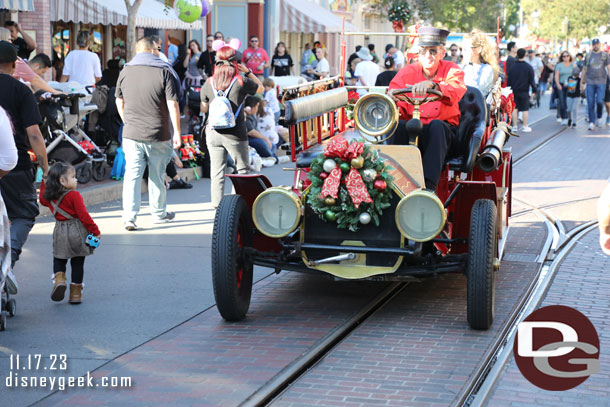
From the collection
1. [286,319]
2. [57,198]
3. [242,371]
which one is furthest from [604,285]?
[57,198]

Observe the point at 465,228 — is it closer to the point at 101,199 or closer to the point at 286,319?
the point at 286,319

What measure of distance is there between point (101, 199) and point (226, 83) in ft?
7.95

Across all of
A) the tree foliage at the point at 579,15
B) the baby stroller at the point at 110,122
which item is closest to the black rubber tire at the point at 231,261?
the baby stroller at the point at 110,122

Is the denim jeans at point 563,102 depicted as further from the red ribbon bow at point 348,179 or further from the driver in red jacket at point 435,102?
the red ribbon bow at point 348,179

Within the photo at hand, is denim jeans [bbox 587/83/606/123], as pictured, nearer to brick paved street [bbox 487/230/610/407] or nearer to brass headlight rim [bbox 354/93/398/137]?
brick paved street [bbox 487/230/610/407]

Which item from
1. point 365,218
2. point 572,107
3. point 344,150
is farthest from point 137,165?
point 572,107

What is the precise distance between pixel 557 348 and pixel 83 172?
7.50 m

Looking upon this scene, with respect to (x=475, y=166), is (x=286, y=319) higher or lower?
lower

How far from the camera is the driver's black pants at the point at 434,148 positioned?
6913mm

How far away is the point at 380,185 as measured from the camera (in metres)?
6.32

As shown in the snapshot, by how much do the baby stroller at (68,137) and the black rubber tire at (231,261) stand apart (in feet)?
17.1

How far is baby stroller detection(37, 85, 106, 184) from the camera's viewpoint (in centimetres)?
1133

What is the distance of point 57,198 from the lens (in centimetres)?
684

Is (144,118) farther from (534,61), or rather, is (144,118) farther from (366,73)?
(534,61)
